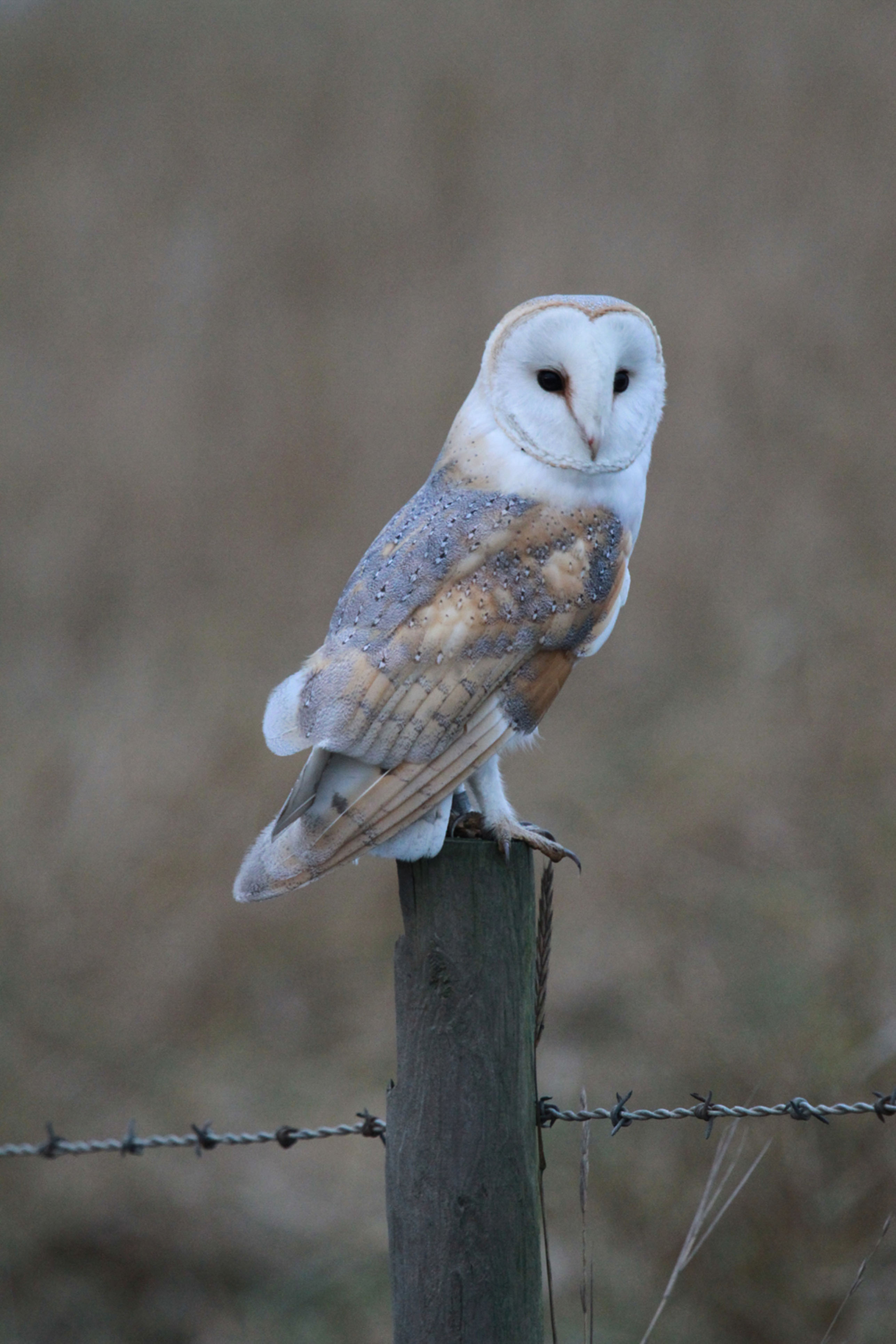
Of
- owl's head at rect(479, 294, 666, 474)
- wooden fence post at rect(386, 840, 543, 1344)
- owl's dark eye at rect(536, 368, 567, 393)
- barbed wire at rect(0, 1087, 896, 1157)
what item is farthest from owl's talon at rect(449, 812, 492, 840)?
owl's dark eye at rect(536, 368, 567, 393)

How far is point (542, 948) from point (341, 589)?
5486mm

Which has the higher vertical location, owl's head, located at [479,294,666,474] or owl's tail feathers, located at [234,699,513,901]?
owl's head, located at [479,294,666,474]

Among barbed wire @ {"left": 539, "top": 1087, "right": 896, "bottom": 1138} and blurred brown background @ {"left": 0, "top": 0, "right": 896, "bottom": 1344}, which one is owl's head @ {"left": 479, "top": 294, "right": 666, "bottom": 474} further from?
blurred brown background @ {"left": 0, "top": 0, "right": 896, "bottom": 1344}

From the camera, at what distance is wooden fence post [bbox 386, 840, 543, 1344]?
5.37 feet

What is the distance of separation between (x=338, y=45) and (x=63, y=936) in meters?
6.99

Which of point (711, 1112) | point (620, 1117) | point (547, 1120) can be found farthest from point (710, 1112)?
point (547, 1120)

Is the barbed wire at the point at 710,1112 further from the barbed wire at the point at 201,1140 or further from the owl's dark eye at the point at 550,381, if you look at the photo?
the owl's dark eye at the point at 550,381

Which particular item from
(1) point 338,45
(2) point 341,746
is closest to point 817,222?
(1) point 338,45

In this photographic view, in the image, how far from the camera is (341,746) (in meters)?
1.85

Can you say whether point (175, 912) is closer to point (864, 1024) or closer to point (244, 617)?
point (244, 617)

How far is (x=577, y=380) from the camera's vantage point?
188 centimetres

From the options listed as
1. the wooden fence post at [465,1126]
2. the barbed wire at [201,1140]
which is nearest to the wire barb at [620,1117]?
the wooden fence post at [465,1126]

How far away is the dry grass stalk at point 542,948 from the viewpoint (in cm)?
171

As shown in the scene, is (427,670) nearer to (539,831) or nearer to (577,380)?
(539,831)
